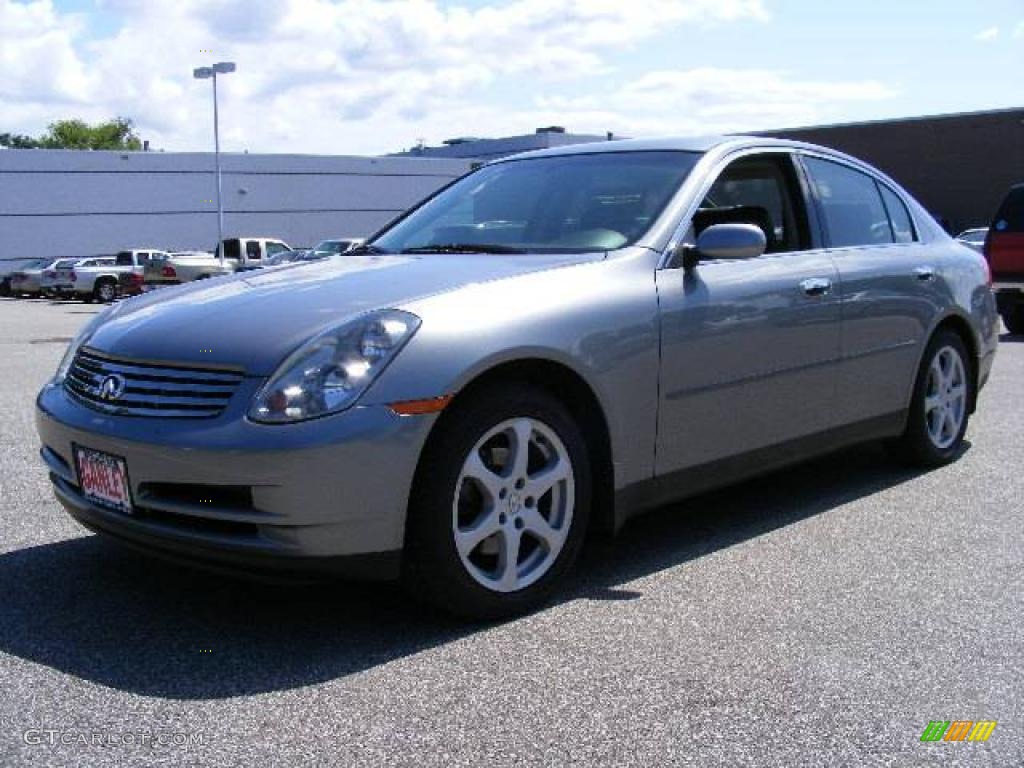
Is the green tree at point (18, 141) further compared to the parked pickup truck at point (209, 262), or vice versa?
the green tree at point (18, 141)

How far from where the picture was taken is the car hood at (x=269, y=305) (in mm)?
3617

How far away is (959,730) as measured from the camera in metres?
3.02

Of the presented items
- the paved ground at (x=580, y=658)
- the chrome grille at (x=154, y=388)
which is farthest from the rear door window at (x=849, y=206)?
the chrome grille at (x=154, y=388)

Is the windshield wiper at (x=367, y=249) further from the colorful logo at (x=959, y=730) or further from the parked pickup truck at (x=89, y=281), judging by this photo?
the parked pickup truck at (x=89, y=281)

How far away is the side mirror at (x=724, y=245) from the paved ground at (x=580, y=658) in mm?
1150

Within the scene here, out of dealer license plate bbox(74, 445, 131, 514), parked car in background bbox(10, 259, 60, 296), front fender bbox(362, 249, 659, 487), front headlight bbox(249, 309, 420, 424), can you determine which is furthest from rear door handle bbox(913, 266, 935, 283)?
parked car in background bbox(10, 259, 60, 296)

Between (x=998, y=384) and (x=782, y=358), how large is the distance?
18.2 feet

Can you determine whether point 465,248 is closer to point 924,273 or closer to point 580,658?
point 580,658

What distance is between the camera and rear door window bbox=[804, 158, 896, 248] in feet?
18.0

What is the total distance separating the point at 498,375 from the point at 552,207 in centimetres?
126

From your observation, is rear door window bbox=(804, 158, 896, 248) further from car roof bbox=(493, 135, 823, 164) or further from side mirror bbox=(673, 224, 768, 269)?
side mirror bbox=(673, 224, 768, 269)

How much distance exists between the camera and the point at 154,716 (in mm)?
3082

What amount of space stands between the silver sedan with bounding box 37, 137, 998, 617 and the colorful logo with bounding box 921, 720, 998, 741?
135 cm

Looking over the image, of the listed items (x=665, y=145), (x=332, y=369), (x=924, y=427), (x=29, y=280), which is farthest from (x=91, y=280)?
(x=332, y=369)
